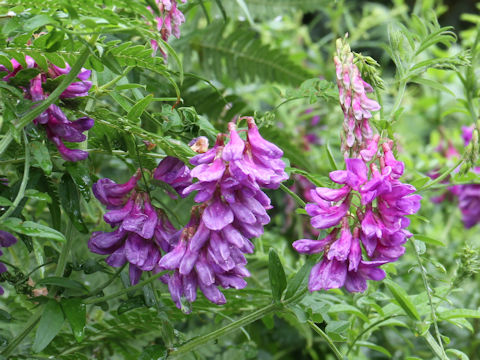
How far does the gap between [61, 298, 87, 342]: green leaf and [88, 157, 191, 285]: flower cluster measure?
0.06m

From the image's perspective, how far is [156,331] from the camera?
0.98 meters

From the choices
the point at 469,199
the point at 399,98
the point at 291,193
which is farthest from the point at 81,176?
the point at 469,199

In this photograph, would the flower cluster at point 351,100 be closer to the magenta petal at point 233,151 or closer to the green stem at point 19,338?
the magenta petal at point 233,151

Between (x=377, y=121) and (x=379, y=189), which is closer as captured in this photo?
(x=379, y=189)

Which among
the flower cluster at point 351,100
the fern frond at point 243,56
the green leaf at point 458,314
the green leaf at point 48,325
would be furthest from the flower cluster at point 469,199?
the green leaf at point 48,325

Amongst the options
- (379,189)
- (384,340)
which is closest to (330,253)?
(379,189)

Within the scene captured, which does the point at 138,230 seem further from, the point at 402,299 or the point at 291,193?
the point at 402,299

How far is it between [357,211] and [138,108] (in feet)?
0.84

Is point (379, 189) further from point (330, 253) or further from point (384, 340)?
point (384, 340)

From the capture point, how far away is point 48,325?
27.1 inches

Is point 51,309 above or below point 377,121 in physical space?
below

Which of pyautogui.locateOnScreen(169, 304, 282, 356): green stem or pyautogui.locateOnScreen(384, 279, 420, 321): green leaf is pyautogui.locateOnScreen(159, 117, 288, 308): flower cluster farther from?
pyautogui.locateOnScreen(384, 279, 420, 321): green leaf

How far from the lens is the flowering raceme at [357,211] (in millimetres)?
667

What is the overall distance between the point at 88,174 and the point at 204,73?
78cm
